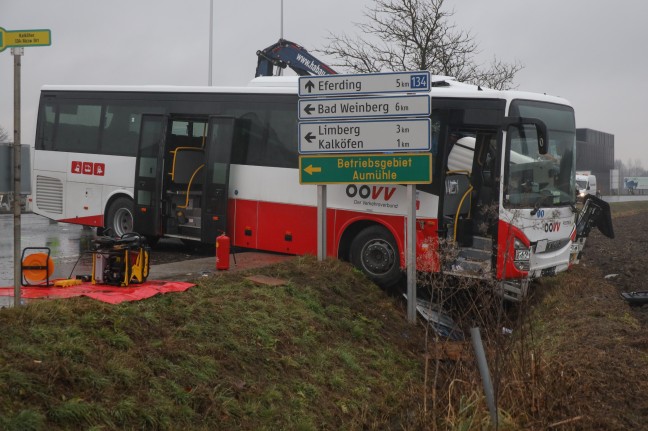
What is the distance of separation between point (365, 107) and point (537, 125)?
101 inches

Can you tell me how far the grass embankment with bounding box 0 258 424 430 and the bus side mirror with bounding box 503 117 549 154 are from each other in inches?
133

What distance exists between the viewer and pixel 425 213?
504 inches

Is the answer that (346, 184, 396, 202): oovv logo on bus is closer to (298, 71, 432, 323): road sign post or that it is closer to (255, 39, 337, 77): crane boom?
(298, 71, 432, 323): road sign post

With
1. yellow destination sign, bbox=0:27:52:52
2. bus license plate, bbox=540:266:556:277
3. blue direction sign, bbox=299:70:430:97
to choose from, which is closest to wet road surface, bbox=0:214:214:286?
blue direction sign, bbox=299:70:430:97

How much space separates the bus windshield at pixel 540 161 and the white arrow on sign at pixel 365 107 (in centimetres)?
163

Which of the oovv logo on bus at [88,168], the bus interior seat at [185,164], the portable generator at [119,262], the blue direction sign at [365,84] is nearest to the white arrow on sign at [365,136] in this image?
the blue direction sign at [365,84]

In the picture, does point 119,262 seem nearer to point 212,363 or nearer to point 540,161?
point 212,363

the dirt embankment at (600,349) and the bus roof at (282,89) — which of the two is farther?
the bus roof at (282,89)

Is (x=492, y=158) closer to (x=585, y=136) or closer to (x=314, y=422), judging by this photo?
(x=314, y=422)

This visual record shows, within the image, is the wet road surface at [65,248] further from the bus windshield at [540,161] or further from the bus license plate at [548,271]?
the bus license plate at [548,271]

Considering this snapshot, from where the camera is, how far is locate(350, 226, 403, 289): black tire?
1319 centimetres

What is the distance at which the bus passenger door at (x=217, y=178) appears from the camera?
49.1ft

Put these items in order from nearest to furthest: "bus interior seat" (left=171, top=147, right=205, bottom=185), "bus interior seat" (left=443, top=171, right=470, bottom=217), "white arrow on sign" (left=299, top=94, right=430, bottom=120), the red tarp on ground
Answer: the red tarp on ground → "white arrow on sign" (left=299, top=94, right=430, bottom=120) → "bus interior seat" (left=443, top=171, right=470, bottom=217) → "bus interior seat" (left=171, top=147, right=205, bottom=185)

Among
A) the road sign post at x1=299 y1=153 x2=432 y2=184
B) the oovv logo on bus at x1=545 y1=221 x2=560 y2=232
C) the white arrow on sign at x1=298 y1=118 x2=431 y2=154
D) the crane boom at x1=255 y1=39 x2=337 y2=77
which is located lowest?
the oovv logo on bus at x1=545 y1=221 x2=560 y2=232
